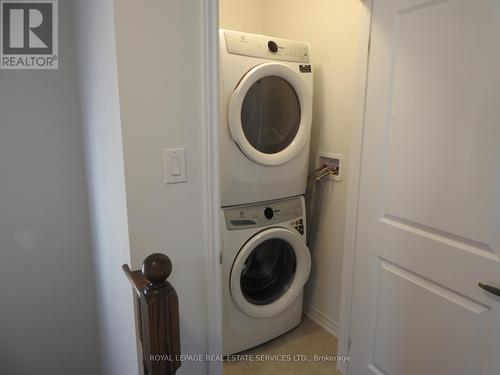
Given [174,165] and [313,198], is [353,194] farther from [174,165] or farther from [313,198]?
[174,165]

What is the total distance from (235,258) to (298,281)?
53 cm

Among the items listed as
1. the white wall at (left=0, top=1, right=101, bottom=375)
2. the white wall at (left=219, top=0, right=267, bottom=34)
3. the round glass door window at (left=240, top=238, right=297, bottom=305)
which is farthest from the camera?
the white wall at (left=219, top=0, right=267, bottom=34)

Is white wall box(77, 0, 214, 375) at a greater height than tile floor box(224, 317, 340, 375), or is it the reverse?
white wall box(77, 0, 214, 375)

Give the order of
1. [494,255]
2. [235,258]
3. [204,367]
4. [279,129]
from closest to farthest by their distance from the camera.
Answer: [494,255] < [204,367] < [235,258] < [279,129]

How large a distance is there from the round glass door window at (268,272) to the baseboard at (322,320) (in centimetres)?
39

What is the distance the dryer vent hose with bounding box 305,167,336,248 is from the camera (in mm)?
2155

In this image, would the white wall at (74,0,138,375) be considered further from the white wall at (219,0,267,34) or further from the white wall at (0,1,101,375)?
the white wall at (219,0,267,34)

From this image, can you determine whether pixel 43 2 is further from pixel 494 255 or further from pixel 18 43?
pixel 494 255

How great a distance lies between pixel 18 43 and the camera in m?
1.60

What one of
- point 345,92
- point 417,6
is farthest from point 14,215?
point 417,6

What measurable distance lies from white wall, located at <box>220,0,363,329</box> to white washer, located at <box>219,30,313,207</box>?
7.1 inches

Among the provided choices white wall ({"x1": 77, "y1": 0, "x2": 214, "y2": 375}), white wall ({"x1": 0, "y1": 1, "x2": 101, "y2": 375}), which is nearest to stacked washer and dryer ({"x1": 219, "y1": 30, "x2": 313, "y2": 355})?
white wall ({"x1": 77, "y1": 0, "x2": 214, "y2": 375})

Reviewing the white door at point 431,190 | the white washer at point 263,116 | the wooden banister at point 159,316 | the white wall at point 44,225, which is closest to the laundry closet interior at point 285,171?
the white washer at point 263,116

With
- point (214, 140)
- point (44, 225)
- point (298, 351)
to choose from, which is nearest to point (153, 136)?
point (214, 140)
